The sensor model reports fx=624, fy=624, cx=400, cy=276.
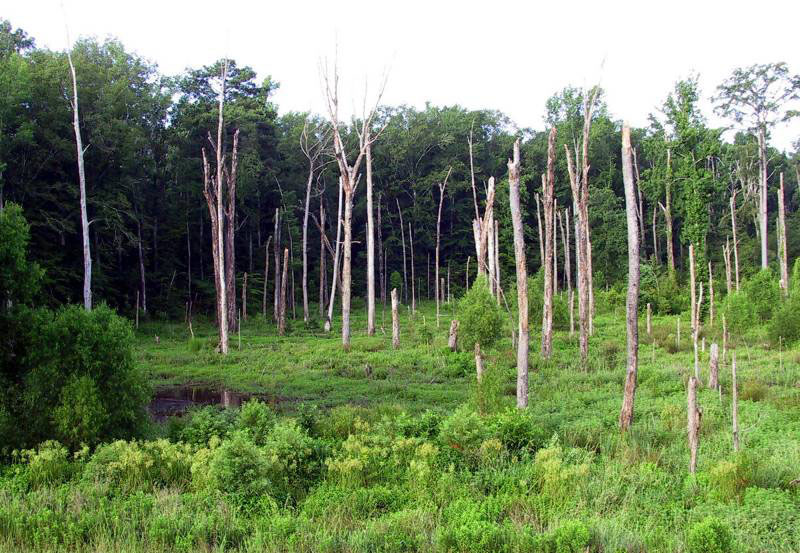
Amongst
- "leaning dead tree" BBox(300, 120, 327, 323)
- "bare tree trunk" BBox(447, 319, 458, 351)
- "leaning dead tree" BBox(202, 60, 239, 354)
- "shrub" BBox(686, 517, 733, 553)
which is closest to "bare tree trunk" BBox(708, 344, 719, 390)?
"shrub" BBox(686, 517, 733, 553)

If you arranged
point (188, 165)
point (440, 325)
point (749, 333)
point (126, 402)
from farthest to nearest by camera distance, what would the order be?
point (188, 165) → point (440, 325) → point (749, 333) → point (126, 402)

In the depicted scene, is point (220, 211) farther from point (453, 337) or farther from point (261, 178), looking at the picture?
point (261, 178)

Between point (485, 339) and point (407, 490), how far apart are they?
35.7 ft

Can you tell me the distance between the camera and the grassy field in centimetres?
576

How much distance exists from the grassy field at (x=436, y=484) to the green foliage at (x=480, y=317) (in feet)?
16.1

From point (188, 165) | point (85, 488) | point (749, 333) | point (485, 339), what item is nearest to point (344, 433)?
point (85, 488)

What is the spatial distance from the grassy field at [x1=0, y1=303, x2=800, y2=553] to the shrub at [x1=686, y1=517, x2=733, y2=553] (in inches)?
Answer: 0.5

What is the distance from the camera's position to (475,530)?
560 centimetres

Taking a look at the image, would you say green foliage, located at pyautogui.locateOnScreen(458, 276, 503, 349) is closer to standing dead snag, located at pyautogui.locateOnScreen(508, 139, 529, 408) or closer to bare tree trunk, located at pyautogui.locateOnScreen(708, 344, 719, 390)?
standing dead snag, located at pyautogui.locateOnScreen(508, 139, 529, 408)

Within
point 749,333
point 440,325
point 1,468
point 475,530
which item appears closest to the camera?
point 475,530

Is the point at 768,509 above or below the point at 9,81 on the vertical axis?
below

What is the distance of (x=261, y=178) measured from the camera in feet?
122

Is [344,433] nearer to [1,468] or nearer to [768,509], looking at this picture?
[1,468]

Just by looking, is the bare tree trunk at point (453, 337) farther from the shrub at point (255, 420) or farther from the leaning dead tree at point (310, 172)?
the leaning dead tree at point (310, 172)
